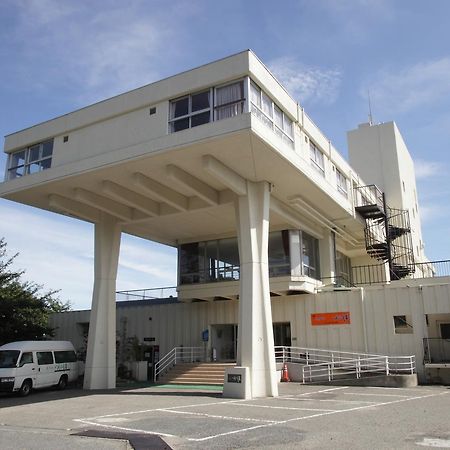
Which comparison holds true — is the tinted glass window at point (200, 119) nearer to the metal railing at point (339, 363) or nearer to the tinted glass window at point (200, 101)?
the tinted glass window at point (200, 101)

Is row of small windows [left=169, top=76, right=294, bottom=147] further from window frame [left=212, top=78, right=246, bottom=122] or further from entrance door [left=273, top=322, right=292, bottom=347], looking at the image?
entrance door [left=273, top=322, right=292, bottom=347]

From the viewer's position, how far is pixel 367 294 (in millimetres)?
22281

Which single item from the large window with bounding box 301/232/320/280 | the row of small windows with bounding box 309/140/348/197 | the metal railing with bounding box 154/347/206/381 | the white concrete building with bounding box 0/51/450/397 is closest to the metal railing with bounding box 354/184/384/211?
the white concrete building with bounding box 0/51/450/397

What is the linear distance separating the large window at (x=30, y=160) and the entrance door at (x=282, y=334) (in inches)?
519

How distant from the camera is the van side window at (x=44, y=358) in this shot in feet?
66.9

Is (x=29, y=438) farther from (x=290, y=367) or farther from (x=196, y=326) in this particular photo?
(x=196, y=326)

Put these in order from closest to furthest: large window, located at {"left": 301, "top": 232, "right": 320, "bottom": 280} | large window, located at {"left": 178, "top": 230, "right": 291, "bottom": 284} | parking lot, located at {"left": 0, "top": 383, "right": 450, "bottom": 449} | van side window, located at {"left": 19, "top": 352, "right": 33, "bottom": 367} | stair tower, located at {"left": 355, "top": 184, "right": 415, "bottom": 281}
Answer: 1. parking lot, located at {"left": 0, "top": 383, "right": 450, "bottom": 449}
2. van side window, located at {"left": 19, "top": 352, "right": 33, "bottom": 367}
3. large window, located at {"left": 178, "top": 230, "right": 291, "bottom": 284}
4. large window, located at {"left": 301, "top": 232, "right": 320, "bottom": 280}
5. stair tower, located at {"left": 355, "top": 184, "right": 415, "bottom": 281}

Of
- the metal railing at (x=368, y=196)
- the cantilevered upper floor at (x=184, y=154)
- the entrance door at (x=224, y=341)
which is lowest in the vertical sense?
the entrance door at (x=224, y=341)

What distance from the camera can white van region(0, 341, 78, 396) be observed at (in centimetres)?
1864

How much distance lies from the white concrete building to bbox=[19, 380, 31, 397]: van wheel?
2.40 m

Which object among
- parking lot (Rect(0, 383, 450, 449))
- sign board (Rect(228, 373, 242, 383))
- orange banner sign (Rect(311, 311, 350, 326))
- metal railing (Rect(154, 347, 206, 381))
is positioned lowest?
parking lot (Rect(0, 383, 450, 449))

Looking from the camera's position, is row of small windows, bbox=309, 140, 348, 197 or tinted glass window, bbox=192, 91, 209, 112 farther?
row of small windows, bbox=309, 140, 348, 197

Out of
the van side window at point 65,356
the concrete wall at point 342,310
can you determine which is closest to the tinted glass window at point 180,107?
the concrete wall at point 342,310

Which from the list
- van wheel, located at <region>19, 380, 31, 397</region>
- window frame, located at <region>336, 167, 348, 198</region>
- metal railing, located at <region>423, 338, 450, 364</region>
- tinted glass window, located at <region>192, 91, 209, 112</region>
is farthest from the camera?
window frame, located at <region>336, 167, 348, 198</region>
